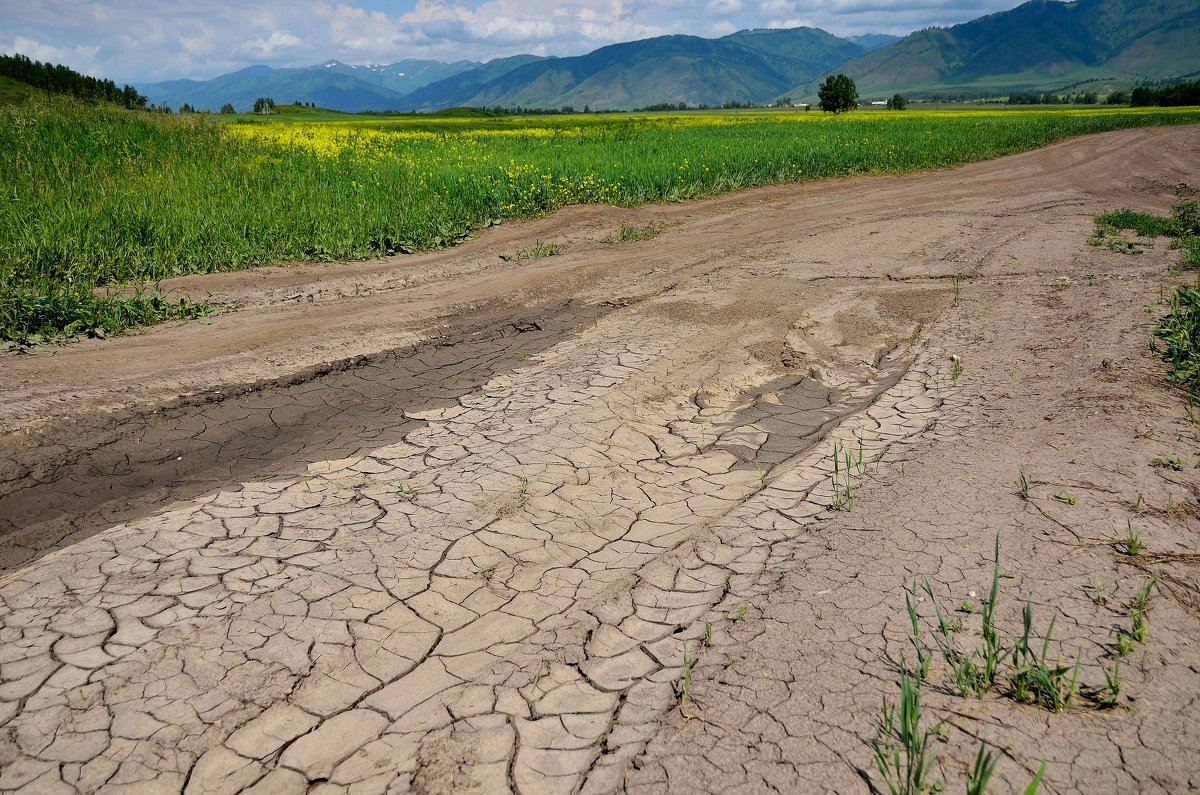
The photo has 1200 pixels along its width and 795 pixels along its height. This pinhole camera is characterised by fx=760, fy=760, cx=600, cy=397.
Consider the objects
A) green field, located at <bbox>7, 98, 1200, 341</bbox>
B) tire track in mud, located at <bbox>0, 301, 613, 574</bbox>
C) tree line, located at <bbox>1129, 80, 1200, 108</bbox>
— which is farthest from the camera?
tree line, located at <bbox>1129, 80, 1200, 108</bbox>

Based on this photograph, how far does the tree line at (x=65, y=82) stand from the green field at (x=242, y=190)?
2.72 meters

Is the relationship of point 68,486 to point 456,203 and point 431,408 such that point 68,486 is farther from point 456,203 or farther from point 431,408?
point 456,203

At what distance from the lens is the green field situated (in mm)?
7500

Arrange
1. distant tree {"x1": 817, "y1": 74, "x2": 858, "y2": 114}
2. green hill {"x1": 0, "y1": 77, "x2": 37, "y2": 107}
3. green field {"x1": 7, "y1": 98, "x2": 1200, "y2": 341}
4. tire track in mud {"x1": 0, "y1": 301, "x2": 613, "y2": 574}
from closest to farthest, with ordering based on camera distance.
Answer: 1. tire track in mud {"x1": 0, "y1": 301, "x2": 613, "y2": 574}
2. green field {"x1": 7, "y1": 98, "x2": 1200, "y2": 341}
3. green hill {"x1": 0, "y1": 77, "x2": 37, "y2": 107}
4. distant tree {"x1": 817, "y1": 74, "x2": 858, "y2": 114}

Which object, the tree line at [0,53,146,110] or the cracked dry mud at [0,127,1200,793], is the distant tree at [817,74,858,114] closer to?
Result: the tree line at [0,53,146,110]

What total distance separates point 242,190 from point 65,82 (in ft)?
56.0

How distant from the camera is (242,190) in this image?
1097cm

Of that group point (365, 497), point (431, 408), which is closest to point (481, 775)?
point (365, 497)

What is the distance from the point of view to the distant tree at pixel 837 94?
167ft

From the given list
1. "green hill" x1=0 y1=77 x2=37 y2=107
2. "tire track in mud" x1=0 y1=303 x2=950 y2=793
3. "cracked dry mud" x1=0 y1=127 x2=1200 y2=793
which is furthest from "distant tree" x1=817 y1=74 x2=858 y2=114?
"tire track in mud" x1=0 y1=303 x2=950 y2=793

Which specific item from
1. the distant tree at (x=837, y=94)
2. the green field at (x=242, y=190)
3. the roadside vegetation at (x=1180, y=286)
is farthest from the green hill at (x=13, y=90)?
the distant tree at (x=837, y=94)

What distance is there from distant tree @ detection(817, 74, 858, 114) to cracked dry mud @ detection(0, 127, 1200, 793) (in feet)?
160

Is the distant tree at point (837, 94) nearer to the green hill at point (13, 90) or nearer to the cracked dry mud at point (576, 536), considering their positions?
the green hill at point (13, 90)

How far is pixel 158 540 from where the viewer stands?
3.72 m
